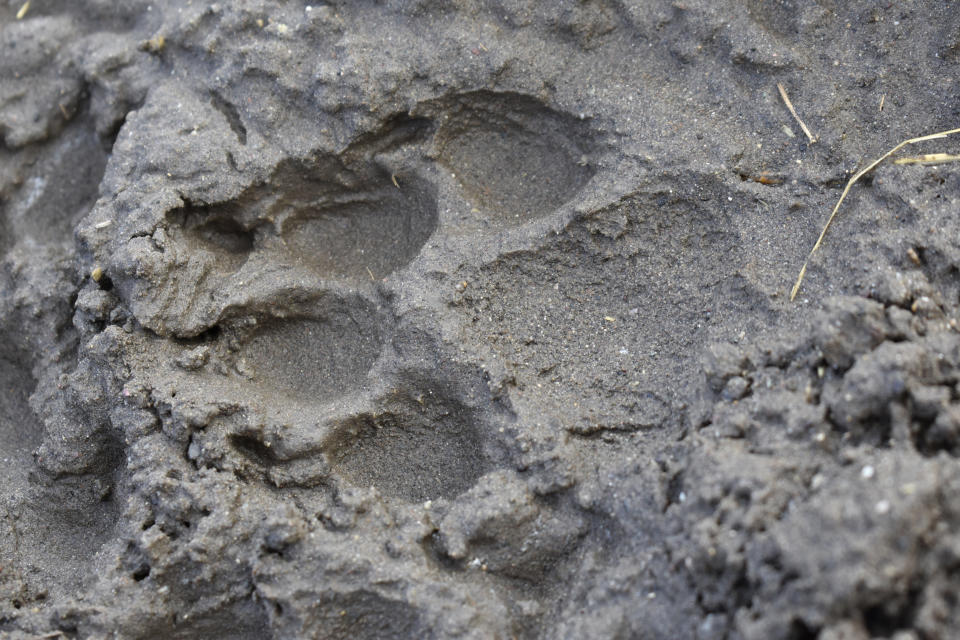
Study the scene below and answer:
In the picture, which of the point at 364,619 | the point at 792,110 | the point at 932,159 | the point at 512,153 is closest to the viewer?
the point at 364,619

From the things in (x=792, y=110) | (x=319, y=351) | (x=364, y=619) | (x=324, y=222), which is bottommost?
(x=364, y=619)

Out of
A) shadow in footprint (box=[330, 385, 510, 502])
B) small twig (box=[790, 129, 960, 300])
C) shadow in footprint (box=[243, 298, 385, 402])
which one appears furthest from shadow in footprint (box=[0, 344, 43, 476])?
small twig (box=[790, 129, 960, 300])

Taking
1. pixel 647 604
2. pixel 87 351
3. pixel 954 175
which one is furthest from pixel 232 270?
pixel 954 175

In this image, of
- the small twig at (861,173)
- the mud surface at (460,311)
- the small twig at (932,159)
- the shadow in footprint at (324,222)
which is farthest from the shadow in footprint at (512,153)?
the small twig at (932,159)

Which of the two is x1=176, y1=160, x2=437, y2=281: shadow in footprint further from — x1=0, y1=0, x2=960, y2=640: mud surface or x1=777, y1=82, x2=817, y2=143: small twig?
x1=777, y1=82, x2=817, y2=143: small twig

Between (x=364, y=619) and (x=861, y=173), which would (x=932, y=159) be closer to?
(x=861, y=173)

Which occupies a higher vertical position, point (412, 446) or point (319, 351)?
point (319, 351)

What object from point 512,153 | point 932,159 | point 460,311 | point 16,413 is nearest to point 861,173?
point 932,159

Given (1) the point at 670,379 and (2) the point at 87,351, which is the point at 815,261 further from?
(2) the point at 87,351
